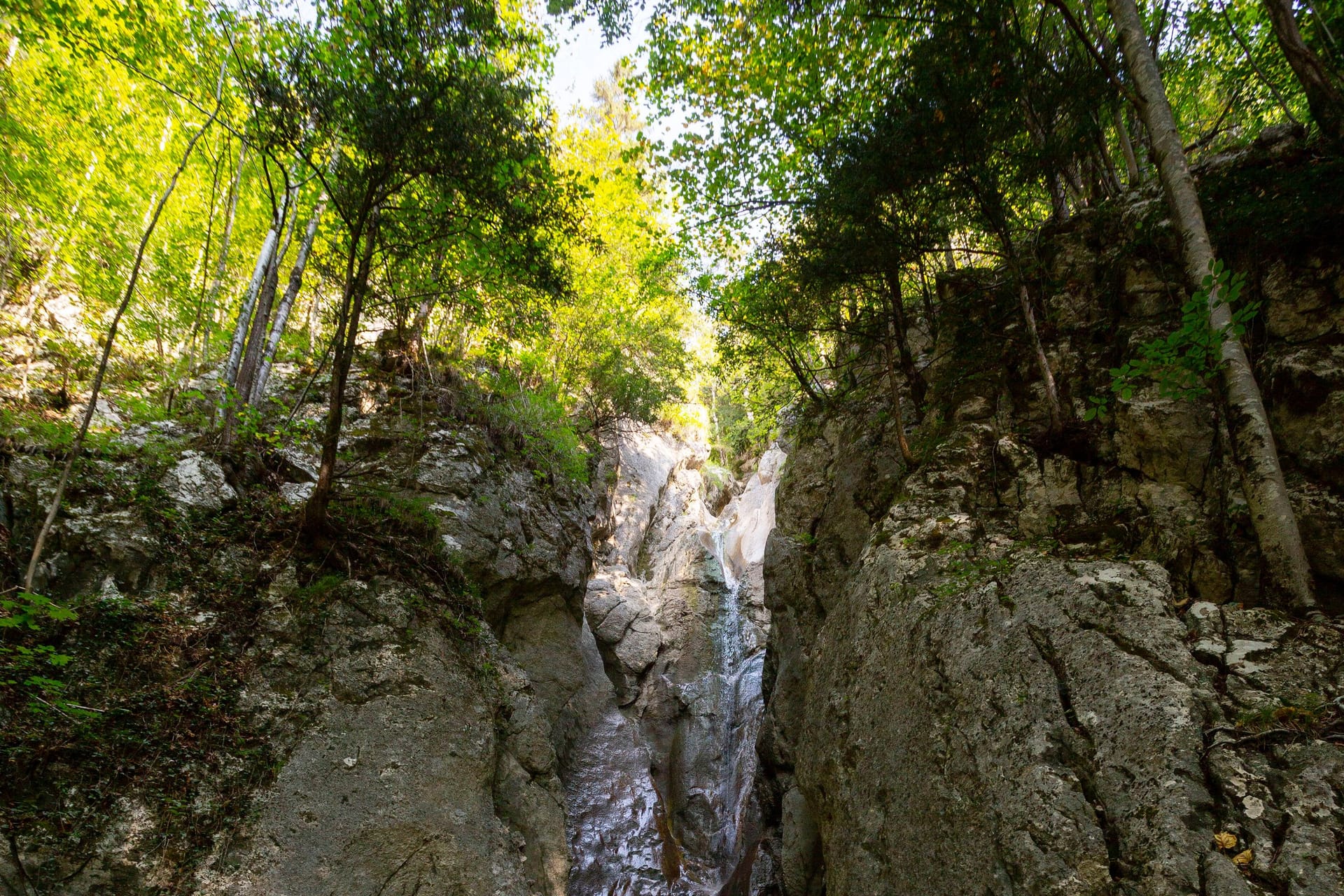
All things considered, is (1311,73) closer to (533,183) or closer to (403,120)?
(533,183)

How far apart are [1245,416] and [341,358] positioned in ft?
30.4

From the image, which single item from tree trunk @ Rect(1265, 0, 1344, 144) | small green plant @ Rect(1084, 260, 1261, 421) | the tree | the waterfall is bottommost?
the waterfall

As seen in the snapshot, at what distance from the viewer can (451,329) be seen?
14469 millimetres

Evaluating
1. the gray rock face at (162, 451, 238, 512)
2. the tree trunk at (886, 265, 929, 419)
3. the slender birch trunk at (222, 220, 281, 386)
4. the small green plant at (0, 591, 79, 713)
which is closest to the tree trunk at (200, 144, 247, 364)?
the slender birch trunk at (222, 220, 281, 386)

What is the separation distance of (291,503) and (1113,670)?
10.3 meters

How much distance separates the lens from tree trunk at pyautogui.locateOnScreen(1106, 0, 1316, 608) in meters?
4.43

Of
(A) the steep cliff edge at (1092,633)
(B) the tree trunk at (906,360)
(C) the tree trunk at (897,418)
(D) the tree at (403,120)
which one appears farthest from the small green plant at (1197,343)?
(D) the tree at (403,120)

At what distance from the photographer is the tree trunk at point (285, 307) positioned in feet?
32.5

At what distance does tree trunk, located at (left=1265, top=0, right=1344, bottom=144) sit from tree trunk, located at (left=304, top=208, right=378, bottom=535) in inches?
377

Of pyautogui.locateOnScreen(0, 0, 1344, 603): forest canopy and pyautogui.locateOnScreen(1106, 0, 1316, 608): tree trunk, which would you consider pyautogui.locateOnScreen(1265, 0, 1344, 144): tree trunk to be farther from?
pyautogui.locateOnScreen(1106, 0, 1316, 608): tree trunk

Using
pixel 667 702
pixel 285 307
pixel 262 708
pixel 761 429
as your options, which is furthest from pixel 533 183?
pixel 667 702

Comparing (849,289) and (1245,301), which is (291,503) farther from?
(1245,301)

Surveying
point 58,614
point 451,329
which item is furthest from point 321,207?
point 58,614

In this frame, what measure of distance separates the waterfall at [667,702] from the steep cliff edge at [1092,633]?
3.30 metres
